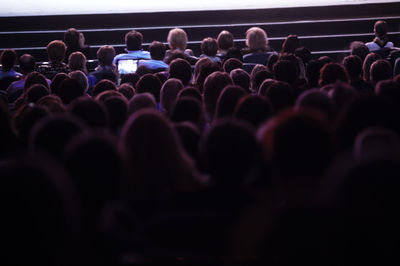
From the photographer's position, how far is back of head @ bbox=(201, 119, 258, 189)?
2010 millimetres

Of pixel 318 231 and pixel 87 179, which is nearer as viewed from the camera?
pixel 318 231

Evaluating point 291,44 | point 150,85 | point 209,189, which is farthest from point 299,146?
point 291,44

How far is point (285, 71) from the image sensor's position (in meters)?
4.14

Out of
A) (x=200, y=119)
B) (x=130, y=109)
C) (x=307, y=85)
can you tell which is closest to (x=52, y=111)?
(x=130, y=109)

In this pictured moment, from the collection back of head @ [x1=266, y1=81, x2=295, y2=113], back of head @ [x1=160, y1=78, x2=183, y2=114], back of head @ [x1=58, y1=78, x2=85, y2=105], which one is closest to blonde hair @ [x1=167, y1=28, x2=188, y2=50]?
back of head @ [x1=160, y1=78, x2=183, y2=114]

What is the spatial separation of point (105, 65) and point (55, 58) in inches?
23.1

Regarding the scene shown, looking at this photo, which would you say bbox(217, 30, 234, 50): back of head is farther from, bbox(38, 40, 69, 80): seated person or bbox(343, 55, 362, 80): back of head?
bbox(343, 55, 362, 80): back of head

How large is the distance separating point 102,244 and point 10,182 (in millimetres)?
398

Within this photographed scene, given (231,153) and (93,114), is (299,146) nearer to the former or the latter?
(231,153)

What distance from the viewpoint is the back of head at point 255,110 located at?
265cm

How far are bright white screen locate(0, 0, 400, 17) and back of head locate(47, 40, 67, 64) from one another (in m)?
3.46

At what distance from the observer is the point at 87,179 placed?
178 cm

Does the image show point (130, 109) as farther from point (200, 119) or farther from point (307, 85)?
point (307, 85)

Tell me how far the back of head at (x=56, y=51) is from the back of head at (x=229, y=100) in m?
3.26
